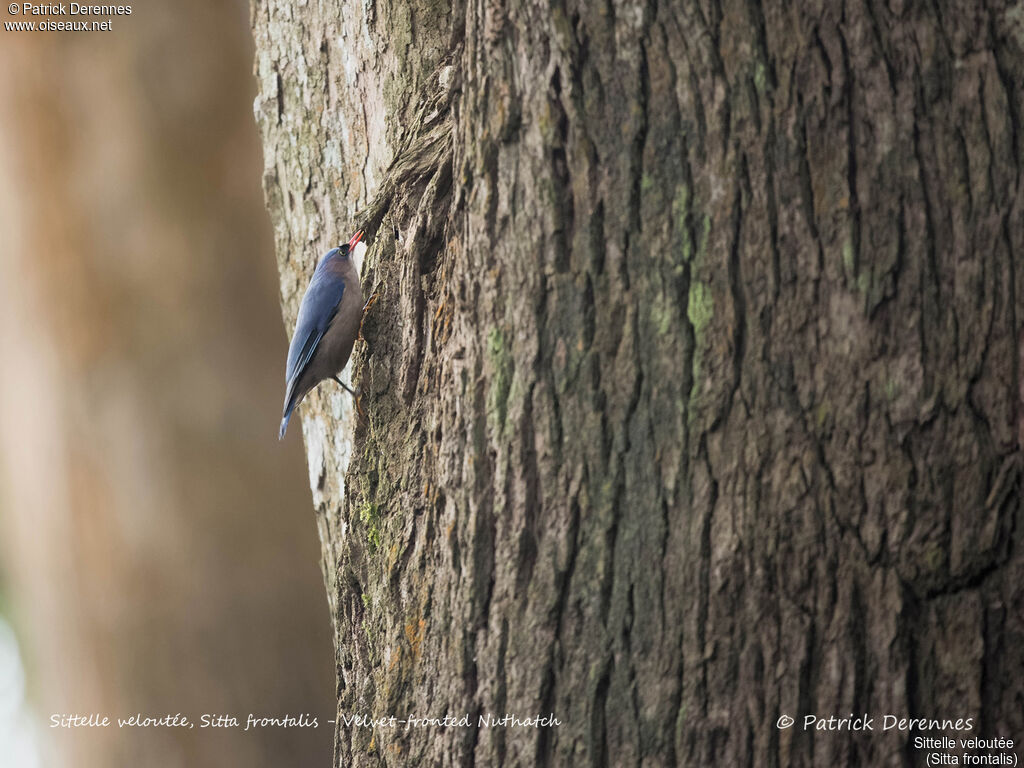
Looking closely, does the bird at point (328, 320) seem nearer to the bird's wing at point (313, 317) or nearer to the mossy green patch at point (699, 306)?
the bird's wing at point (313, 317)

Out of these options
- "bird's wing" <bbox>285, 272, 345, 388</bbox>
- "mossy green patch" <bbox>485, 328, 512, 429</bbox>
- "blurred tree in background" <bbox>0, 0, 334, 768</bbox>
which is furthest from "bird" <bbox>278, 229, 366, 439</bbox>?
"blurred tree in background" <bbox>0, 0, 334, 768</bbox>

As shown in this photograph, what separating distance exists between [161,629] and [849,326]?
4157mm

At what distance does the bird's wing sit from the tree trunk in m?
1.37

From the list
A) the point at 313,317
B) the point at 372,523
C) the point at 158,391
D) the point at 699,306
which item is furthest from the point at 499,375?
the point at 158,391

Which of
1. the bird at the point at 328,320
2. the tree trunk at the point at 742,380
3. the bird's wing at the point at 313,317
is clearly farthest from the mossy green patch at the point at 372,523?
the bird's wing at the point at 313,317

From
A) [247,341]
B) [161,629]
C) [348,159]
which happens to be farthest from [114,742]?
[348,159]

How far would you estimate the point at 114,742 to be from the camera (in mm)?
4863

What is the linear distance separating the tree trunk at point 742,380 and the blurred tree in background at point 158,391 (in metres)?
3.23

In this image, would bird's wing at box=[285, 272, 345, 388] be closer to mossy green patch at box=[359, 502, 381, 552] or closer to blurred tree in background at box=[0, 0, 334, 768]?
mossy green patch at box=[359, 502, 381, 552]

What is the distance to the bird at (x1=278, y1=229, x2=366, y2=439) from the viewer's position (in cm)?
308

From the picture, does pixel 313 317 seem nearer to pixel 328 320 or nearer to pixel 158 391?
pixel 328 320

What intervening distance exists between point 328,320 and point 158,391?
6.44 feet

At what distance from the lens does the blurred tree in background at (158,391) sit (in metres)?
4.71

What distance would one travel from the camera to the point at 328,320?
10.6ft
